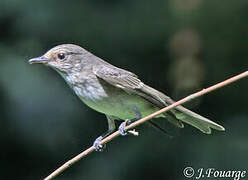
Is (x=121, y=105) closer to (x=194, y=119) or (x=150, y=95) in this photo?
(x=150, y=95)

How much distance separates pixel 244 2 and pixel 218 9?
0.28 metres

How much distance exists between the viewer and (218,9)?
6.92 metres

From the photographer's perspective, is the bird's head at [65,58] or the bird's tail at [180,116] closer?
the bird's tail at [180,116]

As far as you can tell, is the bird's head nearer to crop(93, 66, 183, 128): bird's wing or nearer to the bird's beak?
the bird's beak

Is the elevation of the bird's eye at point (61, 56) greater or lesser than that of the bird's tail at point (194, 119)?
greater

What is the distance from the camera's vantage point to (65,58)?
15.2ft

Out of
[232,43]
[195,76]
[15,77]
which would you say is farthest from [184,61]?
[15,77]

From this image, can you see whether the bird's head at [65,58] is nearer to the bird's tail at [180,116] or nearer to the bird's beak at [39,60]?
A: the bird's beak at [39,60]

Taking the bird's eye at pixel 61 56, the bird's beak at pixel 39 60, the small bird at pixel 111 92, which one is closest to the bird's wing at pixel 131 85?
the small bird at pixel 111 92

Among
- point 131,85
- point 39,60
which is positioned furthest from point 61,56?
point 131,85

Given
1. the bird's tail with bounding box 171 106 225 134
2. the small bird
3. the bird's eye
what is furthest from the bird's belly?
the bird's eye

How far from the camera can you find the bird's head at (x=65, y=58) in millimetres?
4547

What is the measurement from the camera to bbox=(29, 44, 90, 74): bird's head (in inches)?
179

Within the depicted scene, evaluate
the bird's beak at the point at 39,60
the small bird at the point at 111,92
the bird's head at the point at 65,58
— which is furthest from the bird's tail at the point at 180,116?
the bird's beak at the point at 39,60
